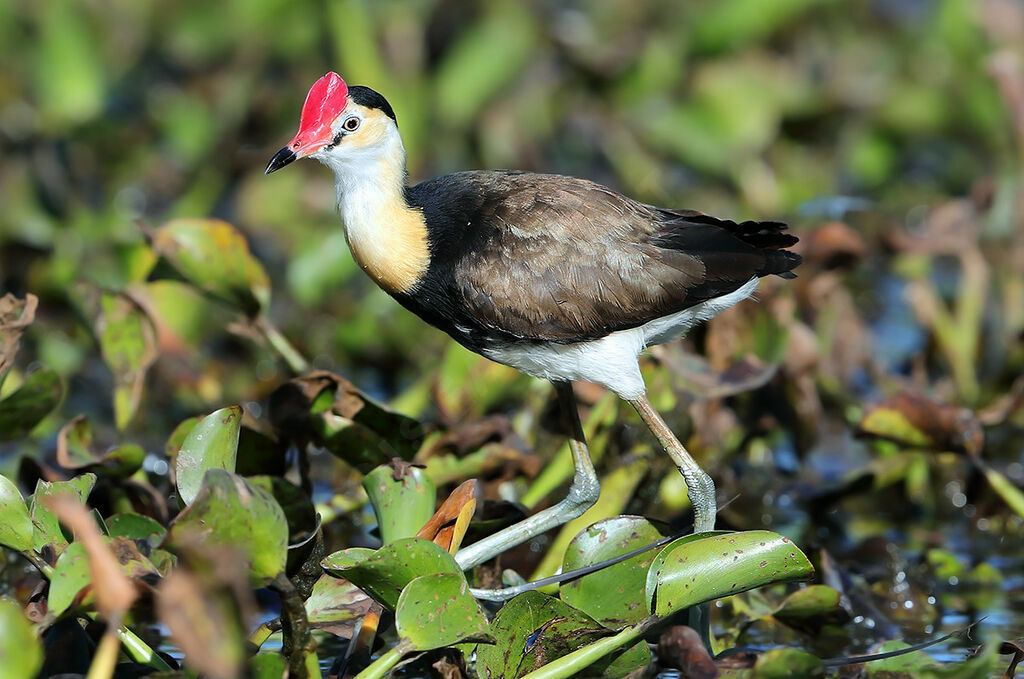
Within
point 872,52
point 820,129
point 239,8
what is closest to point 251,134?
point 239,8

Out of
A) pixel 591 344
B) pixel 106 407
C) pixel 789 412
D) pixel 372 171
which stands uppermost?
pixel 372 171

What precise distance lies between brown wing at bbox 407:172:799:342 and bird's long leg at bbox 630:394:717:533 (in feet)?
0.87

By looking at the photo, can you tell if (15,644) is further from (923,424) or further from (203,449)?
(923,424)

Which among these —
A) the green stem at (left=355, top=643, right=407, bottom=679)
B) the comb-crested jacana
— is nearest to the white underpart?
the comb-crested jacana

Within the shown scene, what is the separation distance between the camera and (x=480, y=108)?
270 inches

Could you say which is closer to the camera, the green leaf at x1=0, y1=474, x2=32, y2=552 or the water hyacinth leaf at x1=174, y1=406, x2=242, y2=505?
the green leaf at x1=0, y1=474, x2=32, y2=552

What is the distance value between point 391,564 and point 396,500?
0.48 meters

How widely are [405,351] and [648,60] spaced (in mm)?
2340

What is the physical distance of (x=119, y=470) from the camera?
11.7ft

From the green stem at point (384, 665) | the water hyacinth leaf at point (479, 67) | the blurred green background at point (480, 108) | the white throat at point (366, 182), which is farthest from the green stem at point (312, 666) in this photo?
the water hyacinth leaf at point (479, 67)

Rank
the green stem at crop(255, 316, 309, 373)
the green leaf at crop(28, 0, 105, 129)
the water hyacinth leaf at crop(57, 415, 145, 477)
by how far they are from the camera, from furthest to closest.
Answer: the green leaf at crop(28, 0, 105, 129) → the green stem at crop(255, 316, 309, 373) → the water hyacinth leaf at crop(57, 415, 145, 477)

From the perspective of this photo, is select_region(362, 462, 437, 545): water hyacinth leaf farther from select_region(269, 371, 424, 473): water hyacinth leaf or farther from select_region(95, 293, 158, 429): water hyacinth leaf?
select_region(95, 293, 158, 429): water hyacinth leaf

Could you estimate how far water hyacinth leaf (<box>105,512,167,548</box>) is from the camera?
3.30 m

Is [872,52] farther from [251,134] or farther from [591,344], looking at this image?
[591,344]
